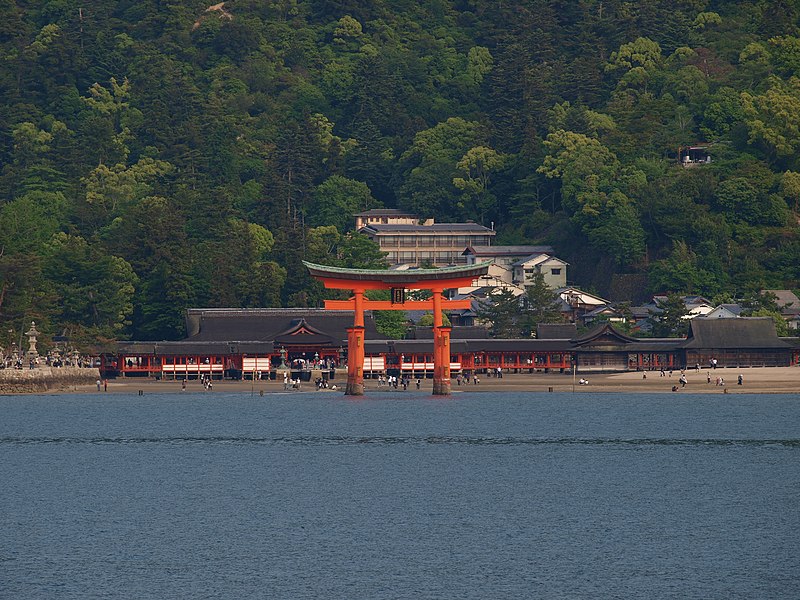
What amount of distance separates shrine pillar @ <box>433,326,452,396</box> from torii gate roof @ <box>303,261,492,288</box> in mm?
2826

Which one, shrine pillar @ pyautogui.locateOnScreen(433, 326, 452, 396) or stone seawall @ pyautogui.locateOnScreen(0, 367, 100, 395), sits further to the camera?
stone seawall @ pyautogui.locateOnScreen(0, 367, 100, 395)

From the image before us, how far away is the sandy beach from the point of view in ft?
282

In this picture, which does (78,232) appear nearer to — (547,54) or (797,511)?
(547,54)

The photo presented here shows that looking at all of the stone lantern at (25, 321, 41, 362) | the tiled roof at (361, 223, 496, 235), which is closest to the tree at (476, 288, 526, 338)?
the tiled roof at (361, 223, 496, 235)

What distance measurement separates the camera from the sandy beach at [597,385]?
85.8m

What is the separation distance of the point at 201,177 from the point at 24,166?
20554 millimetres

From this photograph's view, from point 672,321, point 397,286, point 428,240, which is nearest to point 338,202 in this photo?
point 428,240

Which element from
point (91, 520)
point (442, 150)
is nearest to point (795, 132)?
point (442, 150)

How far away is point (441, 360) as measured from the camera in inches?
3182

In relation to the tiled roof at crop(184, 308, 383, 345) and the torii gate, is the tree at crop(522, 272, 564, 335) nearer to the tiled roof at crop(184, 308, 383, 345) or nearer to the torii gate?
the tiled roof at crop(184, 308, 383, 345)

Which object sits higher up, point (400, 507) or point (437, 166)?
point (437, 166)

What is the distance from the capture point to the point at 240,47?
175875 millimetres

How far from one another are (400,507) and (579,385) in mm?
48778

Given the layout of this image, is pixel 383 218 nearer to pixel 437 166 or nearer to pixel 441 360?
pixel 437 166
